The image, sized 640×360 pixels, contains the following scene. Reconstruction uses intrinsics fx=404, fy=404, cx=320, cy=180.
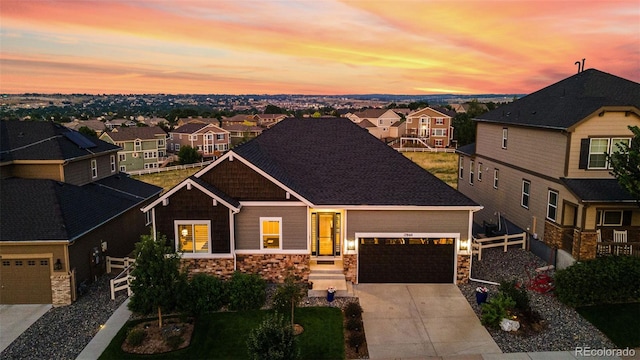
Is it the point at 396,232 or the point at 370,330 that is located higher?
the point at 396,232

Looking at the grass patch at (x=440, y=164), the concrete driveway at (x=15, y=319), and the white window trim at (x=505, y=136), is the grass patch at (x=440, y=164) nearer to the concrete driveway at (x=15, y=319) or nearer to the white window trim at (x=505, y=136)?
the white window trim at (x=505, y=136)

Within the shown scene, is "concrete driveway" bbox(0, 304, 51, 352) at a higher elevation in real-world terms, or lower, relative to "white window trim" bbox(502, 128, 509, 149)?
lower

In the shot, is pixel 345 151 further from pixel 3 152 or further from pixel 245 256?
pixel 3 152

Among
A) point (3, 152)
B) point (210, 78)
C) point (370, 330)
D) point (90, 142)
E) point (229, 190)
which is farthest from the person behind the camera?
point (210, 78)

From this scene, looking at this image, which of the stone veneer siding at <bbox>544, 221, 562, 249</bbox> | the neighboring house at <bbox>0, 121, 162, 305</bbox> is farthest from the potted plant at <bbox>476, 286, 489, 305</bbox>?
the neighboring house at <bbox>0, 121, 162, 305</bbox>

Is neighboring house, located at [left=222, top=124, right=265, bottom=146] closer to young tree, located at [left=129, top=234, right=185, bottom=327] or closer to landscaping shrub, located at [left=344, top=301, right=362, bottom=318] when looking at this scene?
young tree, located at [left=129, top=234, right=185, bottom=327]

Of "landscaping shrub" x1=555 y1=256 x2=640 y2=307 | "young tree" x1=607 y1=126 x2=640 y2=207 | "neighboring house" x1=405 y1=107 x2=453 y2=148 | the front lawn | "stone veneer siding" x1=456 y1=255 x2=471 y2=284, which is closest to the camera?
the front lawn

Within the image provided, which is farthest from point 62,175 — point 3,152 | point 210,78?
point 210,78

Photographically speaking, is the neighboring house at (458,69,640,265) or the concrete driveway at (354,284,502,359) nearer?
the concrete driveway at (354,284,502,359)

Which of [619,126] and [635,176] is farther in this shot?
[619,126]
